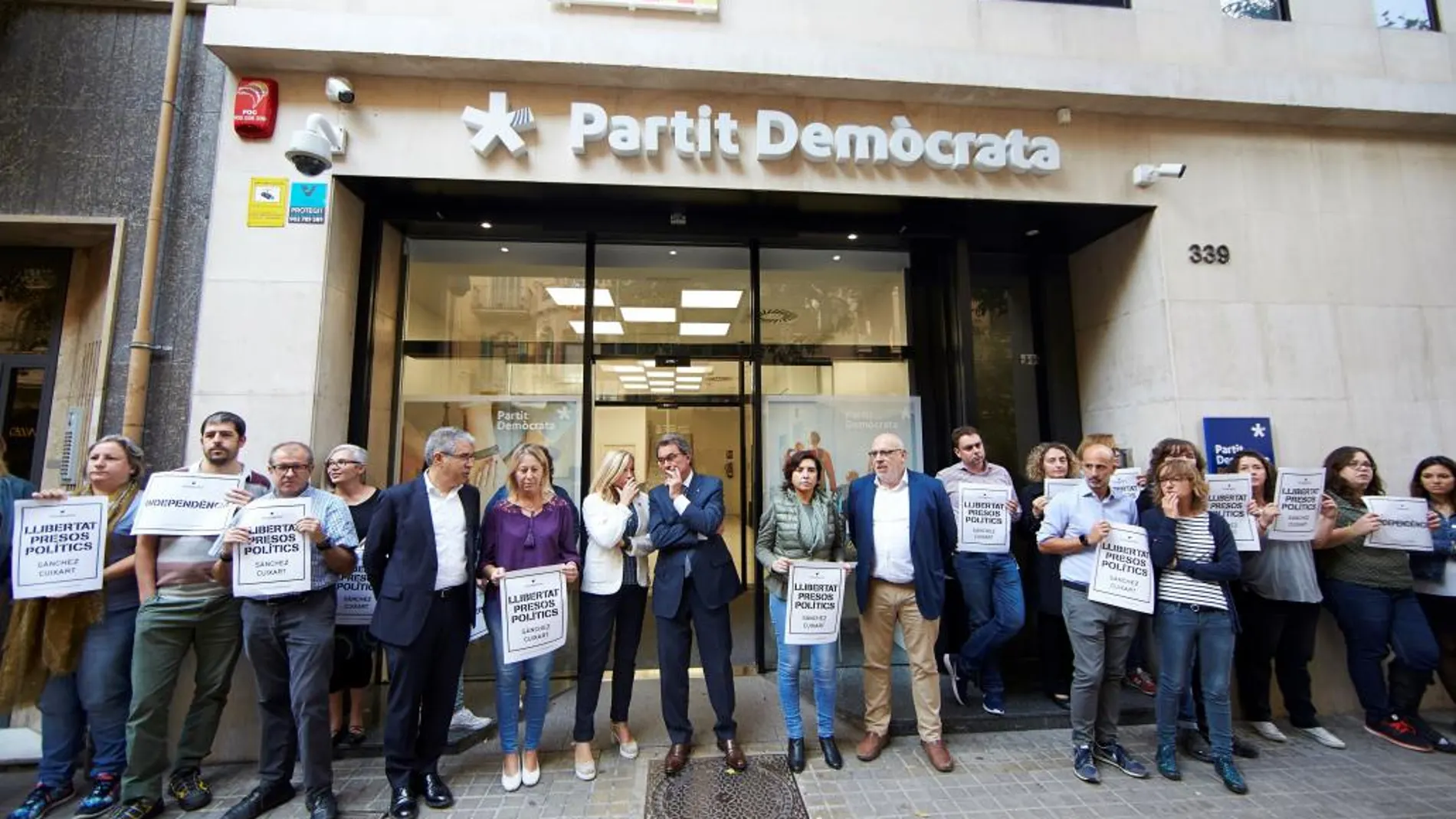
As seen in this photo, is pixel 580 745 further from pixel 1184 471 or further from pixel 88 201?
pixel 88 201

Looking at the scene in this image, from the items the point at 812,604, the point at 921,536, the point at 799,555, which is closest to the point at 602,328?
the point at 799,555

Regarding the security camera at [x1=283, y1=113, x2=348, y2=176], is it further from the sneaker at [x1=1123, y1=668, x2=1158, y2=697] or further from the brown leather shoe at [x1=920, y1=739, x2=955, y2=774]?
the sneaker at [x1=1123, y1=668, x2=1158, y2=697]

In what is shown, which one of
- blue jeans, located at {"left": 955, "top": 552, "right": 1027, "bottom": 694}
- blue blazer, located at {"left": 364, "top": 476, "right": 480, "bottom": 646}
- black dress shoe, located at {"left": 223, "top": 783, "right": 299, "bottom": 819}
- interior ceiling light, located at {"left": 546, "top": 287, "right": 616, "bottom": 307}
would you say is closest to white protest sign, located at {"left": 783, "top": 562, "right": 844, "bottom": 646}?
blue jeans, located at {"left": 955, "top": 552, "right": 1027, "bottom": 694}

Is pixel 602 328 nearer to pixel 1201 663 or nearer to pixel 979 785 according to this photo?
pixel 979 785

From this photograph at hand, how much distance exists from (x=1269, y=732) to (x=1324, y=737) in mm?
362

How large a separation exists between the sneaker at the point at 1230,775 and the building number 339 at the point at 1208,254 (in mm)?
3993

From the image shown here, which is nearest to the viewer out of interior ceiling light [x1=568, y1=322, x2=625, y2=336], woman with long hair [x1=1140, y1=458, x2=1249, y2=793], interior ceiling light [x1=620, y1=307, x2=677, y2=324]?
woman with long hair [x1=1140, y1=458, x2=1249, y2=793]

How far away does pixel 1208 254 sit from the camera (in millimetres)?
5164

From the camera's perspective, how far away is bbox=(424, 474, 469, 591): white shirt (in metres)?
3.38

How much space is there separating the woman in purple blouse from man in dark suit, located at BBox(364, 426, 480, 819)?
0.49ft

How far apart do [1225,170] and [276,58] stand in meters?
8.20

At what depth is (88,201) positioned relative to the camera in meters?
4.38

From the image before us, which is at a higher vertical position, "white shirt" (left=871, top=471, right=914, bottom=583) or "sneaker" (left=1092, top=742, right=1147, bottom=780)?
"white shirt" (left=871, top=471, right=914, bottom=583)

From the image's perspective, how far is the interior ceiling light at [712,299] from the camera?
6.11 m
